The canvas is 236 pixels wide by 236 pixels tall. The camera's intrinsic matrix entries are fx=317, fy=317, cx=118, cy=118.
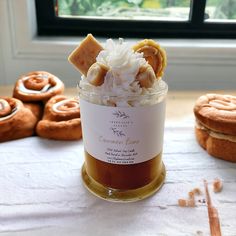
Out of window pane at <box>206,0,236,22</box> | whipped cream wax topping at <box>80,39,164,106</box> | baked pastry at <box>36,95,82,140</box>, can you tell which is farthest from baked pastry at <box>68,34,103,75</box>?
window pane at <box>206,0,236,22</box>

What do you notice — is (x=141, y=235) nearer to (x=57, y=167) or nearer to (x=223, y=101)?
(x=57, y=167)

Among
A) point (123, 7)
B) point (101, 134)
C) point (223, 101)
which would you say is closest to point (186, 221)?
point (101, 134)

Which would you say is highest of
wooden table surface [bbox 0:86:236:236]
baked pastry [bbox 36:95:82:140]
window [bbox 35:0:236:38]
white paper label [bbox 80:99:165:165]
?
window [bbox 35:0:236:38]

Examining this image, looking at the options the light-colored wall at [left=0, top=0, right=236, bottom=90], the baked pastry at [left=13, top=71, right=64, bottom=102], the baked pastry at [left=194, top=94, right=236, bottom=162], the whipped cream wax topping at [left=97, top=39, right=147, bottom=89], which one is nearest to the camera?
the whipped cream wax topping at [left=97, top=39, right=147, bottom=89]

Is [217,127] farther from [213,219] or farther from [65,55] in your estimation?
[65,55]

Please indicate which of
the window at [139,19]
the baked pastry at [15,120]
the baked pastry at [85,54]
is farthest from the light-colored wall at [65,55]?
the baked pastry at [85,54]

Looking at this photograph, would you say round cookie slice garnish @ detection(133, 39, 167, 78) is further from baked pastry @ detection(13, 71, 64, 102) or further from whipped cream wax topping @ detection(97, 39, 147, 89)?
baked pastry @ detection(13, 71, 64, 102)
